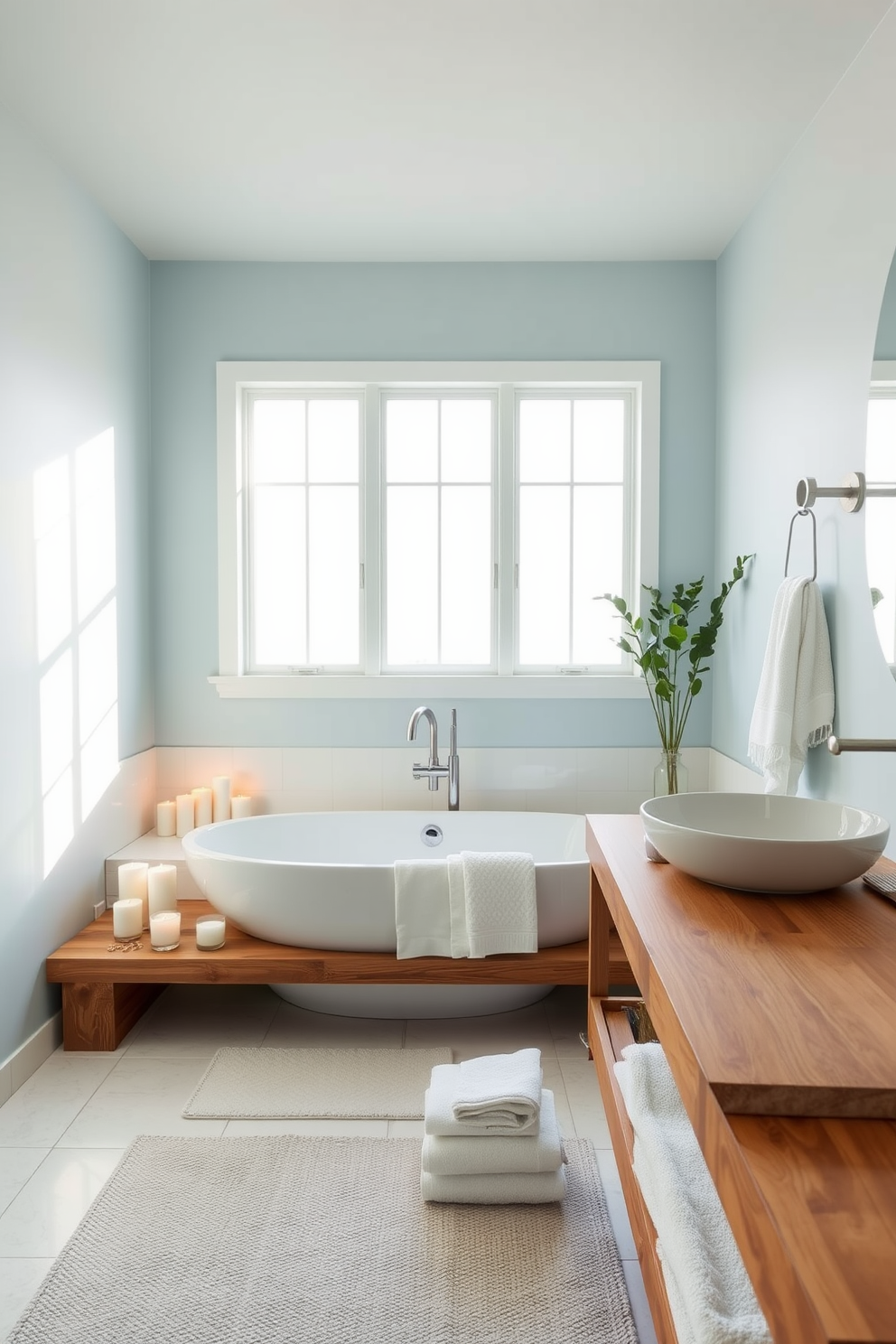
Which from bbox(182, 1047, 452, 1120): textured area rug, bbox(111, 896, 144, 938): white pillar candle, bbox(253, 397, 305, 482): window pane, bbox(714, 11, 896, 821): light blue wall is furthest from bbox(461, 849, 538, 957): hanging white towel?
bbox(253, 397, 305, 482): window pane

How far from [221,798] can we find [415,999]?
46.2 inches

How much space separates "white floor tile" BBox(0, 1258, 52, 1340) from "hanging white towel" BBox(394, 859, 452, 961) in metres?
1.23

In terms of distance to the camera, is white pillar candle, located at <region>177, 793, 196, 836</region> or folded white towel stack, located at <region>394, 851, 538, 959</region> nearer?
folded white towel stack, located at <region>394, 851, 538, 959</region>

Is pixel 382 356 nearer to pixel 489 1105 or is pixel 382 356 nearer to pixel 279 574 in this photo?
pixel 279 574

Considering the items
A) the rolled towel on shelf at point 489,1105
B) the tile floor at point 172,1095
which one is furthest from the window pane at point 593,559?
the rolled towel on shelf at point 489,1105

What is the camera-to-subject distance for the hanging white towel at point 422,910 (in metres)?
2.86

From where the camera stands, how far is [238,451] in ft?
12.5

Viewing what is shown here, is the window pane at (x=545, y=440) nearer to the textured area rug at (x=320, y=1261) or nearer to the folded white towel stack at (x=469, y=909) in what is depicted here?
the folded white towel stack at (x=469, y=909)

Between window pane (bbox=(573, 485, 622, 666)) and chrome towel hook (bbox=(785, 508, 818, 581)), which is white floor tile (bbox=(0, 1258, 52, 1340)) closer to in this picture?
chrome towel hook (bbox=(785, 508, 818, 581))

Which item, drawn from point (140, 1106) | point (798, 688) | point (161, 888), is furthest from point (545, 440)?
point (140, 1106)

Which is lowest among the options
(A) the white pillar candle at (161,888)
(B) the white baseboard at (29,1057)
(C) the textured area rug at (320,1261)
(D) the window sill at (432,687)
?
(C) the textured area rug at (320,1261)

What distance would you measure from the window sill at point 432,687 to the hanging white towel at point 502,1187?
1.92 m

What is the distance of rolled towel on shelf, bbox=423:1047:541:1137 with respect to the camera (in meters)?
2.07

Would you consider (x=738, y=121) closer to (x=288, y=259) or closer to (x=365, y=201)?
(x=365, y=201)
